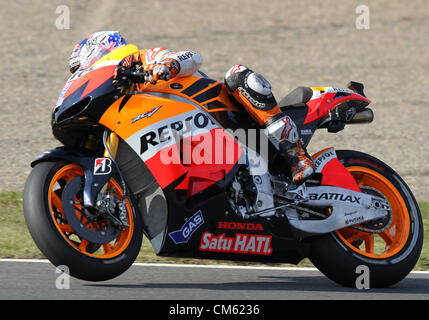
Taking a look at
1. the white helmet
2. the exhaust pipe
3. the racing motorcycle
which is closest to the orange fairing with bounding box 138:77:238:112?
the racing motorcycle

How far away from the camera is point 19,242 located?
7.18 m

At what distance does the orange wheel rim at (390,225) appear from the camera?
6.31m

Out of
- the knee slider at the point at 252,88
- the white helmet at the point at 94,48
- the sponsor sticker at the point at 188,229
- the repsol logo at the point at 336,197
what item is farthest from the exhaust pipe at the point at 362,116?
the white helmet at the point at 94,48

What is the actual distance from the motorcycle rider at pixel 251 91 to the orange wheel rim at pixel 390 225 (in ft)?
2.03

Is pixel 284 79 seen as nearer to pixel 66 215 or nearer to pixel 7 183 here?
pixel 7 183

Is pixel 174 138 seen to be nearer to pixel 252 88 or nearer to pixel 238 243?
pixel 252 88

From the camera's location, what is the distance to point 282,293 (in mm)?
5676

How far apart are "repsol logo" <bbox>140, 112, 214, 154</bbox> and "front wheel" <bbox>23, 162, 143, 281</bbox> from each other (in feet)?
1.06

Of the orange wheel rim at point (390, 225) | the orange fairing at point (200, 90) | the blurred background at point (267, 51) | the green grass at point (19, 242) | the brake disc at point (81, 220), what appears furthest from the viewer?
the blurred background at point (267, 51)

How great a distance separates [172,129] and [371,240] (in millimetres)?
1789

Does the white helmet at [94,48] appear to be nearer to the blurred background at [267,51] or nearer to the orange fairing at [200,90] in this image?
the orange fairing at [200,90]

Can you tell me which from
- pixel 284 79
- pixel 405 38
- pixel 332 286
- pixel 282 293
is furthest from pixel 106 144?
pixel 405 38

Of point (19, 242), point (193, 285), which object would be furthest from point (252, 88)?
point (19, 242)

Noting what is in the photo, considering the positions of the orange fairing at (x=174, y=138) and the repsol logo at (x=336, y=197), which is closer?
the orange fairing at (x=174, y=138)
